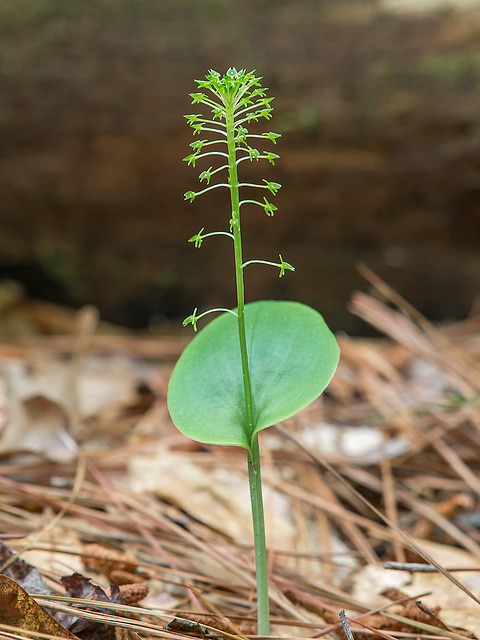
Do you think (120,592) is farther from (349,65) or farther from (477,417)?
(349,65)

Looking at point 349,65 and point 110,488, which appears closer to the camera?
point 110,488

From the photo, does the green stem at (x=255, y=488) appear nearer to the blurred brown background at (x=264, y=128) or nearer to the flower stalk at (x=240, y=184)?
the flower stalk at (x=240, y=184)

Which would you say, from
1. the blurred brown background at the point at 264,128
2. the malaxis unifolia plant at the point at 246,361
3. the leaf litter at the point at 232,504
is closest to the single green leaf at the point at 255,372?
the malaxis unifolia plant at the point at 246,361

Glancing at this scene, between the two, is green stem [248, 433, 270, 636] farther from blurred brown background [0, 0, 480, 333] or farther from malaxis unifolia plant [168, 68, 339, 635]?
blurred brown background [0, 0, 480, 333]

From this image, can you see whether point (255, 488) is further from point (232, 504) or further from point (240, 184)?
point (232, 504)

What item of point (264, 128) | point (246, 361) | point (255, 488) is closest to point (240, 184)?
point (246, 361)

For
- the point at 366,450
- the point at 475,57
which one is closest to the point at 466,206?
the point at 475,57

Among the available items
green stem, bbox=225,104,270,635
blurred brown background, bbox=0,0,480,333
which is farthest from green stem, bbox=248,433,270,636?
blurred brown background, bbox=0,0,480,333
